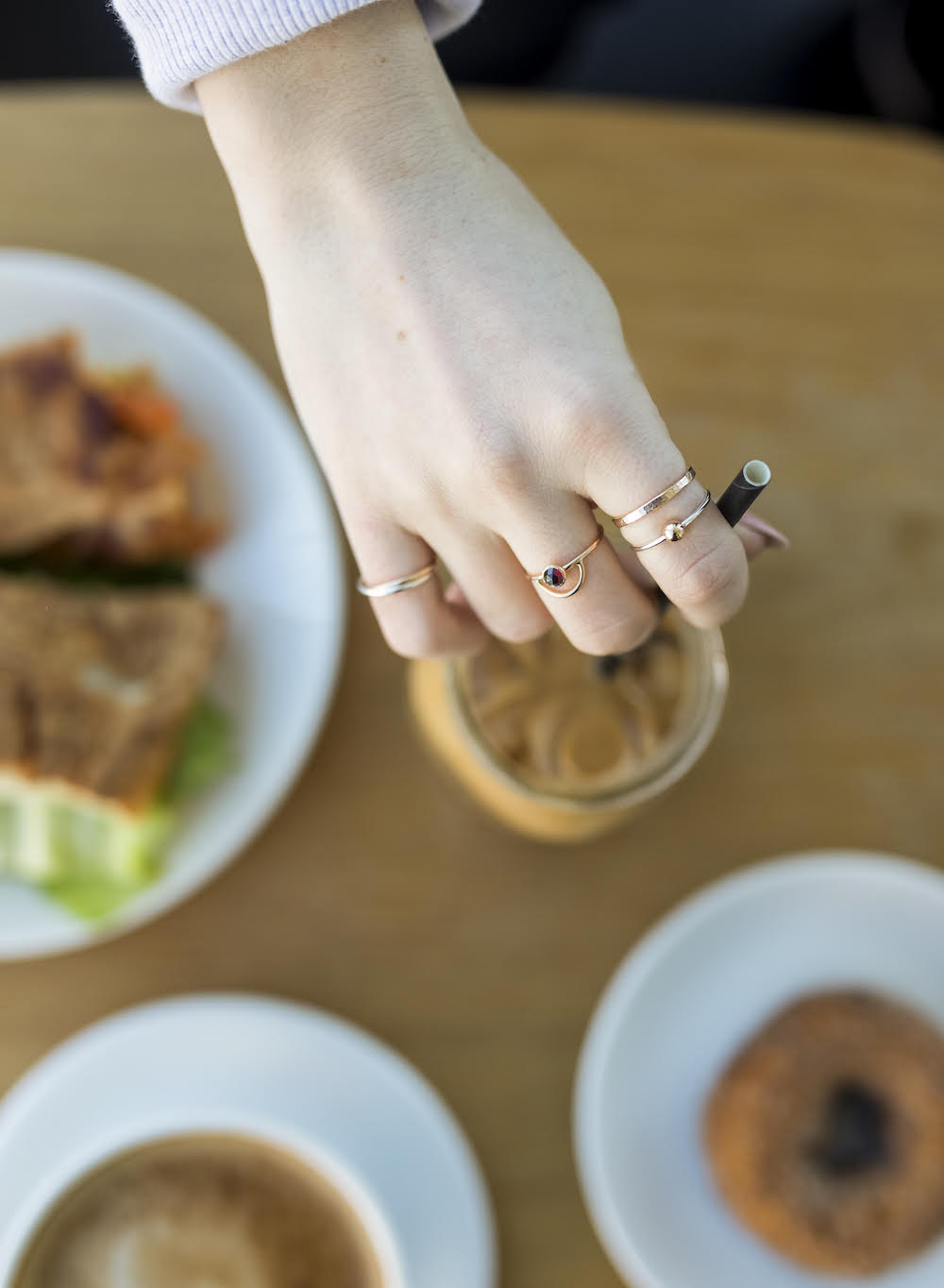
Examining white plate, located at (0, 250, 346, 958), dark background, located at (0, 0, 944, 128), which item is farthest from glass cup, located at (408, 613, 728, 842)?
dark background, located at (0, 0, 944, 128)

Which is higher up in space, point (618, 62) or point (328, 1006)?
point (618, 62)

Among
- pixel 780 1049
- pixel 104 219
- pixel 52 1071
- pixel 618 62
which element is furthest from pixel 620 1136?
pixel 618 62

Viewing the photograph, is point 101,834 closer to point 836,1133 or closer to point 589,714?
point 589,714

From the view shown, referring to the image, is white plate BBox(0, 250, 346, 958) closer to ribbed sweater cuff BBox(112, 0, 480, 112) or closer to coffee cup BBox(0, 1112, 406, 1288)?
coffee cup BBox(0, 1112, 406, 1288)

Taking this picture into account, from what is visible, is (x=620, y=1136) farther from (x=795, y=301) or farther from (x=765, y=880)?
(x=795, y=301)

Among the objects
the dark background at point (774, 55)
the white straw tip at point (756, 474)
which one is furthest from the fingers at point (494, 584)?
the dark background at point (774, 55)

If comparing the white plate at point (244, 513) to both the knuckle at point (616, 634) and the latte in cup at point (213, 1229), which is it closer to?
the latte in cup at point (213, 1229)
